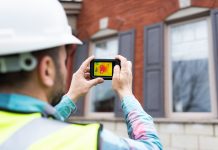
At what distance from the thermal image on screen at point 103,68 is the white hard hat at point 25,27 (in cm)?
50

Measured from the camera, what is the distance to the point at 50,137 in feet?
3.25

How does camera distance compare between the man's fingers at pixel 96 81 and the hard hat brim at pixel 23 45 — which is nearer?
the hard hat brim at pixel 23 45

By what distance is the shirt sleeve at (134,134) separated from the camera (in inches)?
40.8

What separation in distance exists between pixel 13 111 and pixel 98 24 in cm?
776

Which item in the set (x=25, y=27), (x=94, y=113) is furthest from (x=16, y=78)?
(x=94, y=113)

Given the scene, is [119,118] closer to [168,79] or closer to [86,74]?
[168,79]

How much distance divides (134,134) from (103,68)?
1.60ft

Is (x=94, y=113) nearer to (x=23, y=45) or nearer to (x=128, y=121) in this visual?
(x=128, y=121)

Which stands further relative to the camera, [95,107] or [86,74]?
[95,107]

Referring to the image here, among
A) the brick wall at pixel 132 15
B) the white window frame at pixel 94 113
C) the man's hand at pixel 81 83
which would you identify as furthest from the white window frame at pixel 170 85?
the man's hand at pixel 81 83

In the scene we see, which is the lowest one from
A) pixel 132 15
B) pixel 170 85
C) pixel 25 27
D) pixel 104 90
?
pixel 104 90

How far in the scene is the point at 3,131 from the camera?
3.30ft

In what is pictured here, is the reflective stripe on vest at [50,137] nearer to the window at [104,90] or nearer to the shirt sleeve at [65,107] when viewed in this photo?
the shirt sleeve at [65,107]

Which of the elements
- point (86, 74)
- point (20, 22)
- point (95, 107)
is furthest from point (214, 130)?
point (20, 22)
